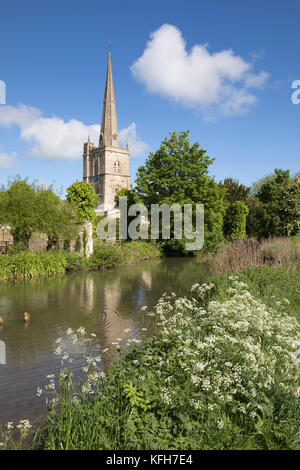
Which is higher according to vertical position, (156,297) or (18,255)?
(18,255)

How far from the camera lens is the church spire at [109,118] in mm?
73062

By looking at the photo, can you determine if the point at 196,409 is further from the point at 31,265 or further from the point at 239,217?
the point at 239,217

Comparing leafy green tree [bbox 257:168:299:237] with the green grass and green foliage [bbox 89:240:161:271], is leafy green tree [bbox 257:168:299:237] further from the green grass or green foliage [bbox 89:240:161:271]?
the green grass

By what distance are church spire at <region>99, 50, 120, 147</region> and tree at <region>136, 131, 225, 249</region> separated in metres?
46.7

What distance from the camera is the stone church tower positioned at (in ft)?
245

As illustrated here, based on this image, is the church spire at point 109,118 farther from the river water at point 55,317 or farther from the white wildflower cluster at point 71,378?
the white wildflower cluster at point 71,378

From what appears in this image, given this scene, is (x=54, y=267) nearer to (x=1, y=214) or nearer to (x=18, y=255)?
(x=18, y=255)

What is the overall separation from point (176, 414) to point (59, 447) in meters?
1.20

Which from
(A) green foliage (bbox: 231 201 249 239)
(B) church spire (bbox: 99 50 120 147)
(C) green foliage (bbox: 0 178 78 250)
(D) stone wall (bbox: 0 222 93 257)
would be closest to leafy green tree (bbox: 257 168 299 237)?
(A) green foliage (bbox: 231 201 249 239)

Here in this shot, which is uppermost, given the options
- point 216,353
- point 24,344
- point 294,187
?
point 294,187

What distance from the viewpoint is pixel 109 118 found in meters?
75.8

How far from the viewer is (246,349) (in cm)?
410
